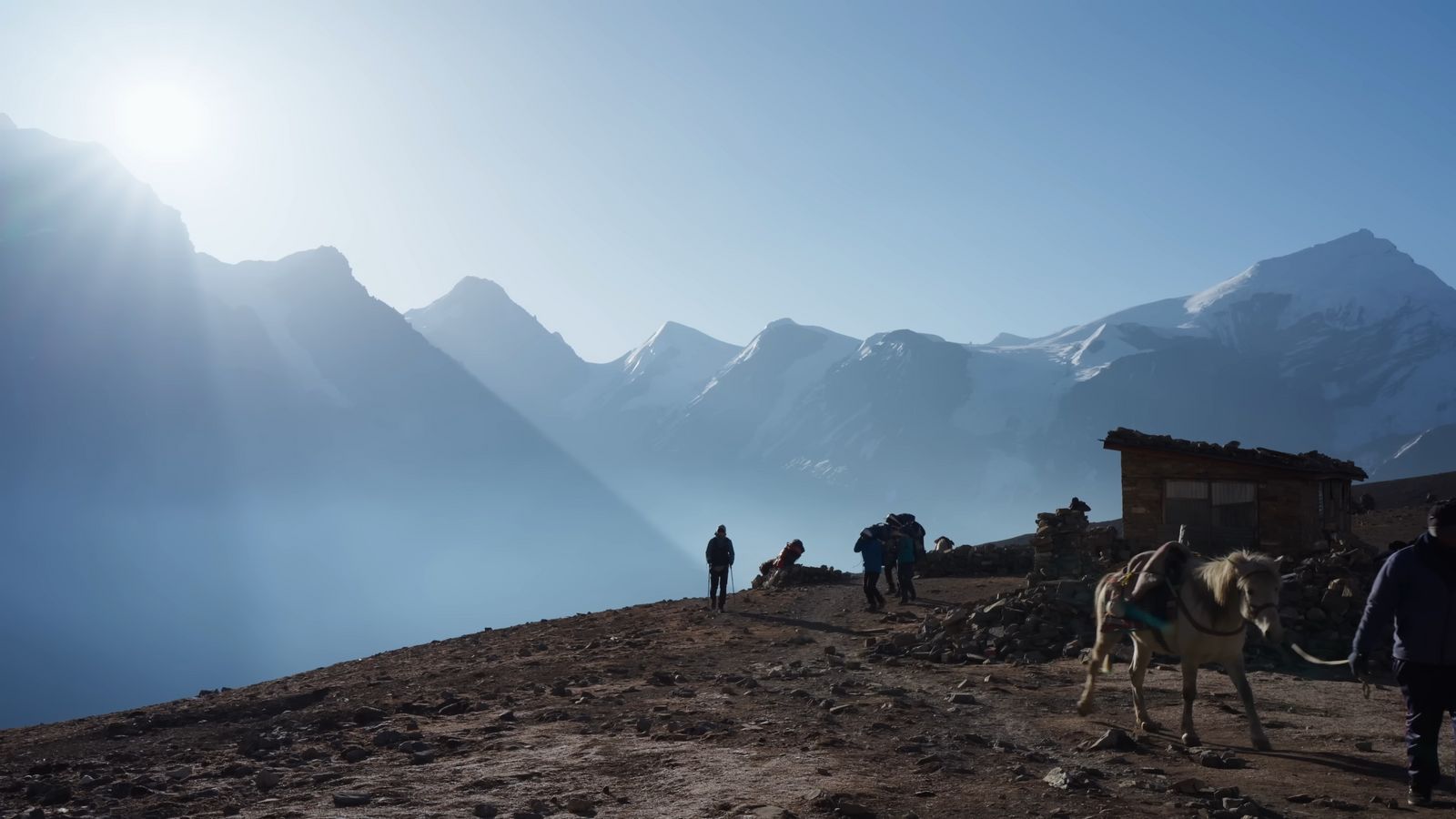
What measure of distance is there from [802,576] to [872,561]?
10408 mm

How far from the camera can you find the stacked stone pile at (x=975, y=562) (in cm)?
3155

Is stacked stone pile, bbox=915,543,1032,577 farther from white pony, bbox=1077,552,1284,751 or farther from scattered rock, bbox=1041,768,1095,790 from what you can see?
scattered rock, bbox=1041,768,1095,790

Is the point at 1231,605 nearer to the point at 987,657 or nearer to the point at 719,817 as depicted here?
the point at 719,817

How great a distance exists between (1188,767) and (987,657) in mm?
8160

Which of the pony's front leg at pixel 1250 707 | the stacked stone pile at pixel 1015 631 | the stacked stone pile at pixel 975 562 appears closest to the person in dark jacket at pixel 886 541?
the stacked stone pile at pixel 1015 631

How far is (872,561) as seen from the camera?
22859mm

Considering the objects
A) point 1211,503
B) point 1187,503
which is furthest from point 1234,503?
point 1187,503

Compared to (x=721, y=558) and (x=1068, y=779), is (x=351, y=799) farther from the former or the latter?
(x=721, y=558)

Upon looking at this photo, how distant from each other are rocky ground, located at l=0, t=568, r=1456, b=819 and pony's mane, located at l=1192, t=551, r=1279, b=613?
1.32m

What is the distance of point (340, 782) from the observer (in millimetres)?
8102

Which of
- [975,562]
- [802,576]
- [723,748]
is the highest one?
[975,562]

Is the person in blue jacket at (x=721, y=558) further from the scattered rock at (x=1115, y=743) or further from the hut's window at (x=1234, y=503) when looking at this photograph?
the scattered rock at (x=1115, y=743)

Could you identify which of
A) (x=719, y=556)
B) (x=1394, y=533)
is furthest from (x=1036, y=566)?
(x=1394, y=533)

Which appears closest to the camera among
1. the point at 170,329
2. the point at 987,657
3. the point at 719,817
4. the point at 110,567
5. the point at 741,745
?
the point at 719,817
